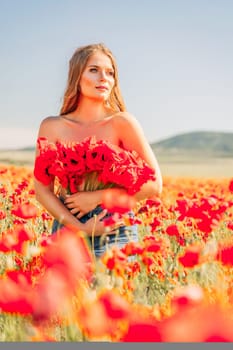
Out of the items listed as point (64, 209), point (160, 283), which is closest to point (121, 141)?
point (64, 209)

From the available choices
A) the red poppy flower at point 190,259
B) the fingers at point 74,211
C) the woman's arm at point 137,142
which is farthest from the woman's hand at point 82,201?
the red poppy flower at point 190,259

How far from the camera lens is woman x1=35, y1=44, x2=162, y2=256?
171 cm

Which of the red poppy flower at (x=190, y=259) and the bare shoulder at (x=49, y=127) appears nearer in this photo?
the red poppy flower at (x=190, y=259)

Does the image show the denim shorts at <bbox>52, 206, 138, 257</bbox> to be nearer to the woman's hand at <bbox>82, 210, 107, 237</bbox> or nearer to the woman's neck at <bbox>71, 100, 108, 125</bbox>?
the woman's hand at <bbox>82, 210, 107, 237</bbox>

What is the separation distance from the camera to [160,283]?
1.53m

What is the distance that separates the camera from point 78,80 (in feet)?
6.07

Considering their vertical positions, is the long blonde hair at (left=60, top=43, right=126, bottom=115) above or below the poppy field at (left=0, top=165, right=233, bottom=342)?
above

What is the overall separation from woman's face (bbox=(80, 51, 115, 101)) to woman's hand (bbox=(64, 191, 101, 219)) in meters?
0.32

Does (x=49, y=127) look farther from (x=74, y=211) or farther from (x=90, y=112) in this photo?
(x=74, y=211)

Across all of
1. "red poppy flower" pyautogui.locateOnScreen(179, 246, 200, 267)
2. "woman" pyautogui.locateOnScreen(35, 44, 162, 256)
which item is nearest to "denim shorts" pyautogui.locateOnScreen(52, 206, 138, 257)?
"woman" pyautogui.locateOnScreen(35, 44, 162, 256)

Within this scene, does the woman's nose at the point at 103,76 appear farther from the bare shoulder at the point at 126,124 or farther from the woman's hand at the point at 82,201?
the woman's hand at the point at 82,201

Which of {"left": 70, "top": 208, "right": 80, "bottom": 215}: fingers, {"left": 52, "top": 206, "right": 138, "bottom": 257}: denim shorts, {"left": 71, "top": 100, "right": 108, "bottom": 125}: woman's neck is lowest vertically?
{"left": 52, "top": 206, "right": 138, "bottom": 257}: denim shorts

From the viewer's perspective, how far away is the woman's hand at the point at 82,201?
1.62 m

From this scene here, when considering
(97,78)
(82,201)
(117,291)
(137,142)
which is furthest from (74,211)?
(117,291)
